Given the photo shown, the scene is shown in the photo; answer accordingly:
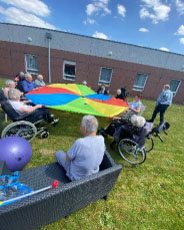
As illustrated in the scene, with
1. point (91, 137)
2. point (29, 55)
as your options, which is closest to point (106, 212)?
point (91, 137)

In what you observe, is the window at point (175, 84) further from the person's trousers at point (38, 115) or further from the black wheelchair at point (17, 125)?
the black wheelchair at point (17, 125)

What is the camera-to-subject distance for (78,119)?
21.1ft

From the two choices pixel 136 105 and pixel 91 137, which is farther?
pixel 136 105

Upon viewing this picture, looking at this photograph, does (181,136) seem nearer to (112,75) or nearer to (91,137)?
(91,137)

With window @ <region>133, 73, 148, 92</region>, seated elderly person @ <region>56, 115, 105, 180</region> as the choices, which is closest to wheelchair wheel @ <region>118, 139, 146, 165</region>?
seated elderly person @ <region>56, 115, 105, 180</region>

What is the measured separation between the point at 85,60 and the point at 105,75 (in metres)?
2.27

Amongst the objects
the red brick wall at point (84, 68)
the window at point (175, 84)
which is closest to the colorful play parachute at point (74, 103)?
the red brick wall at point (84, 68)

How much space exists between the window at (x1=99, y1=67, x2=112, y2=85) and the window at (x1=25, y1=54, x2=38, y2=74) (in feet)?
19.4

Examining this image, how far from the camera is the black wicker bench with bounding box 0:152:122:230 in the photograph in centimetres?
165

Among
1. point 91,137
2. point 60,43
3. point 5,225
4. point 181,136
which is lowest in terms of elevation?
point 181,136

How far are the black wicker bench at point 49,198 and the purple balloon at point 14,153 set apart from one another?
0.44 m

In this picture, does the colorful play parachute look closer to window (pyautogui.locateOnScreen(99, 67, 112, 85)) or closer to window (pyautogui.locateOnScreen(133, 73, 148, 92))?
window (pyautogui.locateOnScreen(99, 67, 112, 85))

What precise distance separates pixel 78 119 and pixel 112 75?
30.6 ft

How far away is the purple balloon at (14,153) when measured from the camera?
2791 mm
